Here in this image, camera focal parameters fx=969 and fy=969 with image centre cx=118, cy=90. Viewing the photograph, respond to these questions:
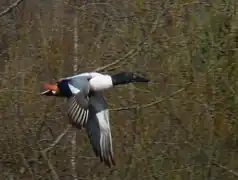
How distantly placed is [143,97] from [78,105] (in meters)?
1.49

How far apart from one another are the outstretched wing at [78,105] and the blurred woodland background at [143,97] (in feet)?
2.71

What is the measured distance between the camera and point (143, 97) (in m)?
7.82

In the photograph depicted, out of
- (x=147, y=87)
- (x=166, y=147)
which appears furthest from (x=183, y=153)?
(x=147, y=87)

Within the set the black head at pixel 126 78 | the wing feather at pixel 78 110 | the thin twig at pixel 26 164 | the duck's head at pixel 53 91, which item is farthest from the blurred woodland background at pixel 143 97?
the wing feather at pixel 78 110

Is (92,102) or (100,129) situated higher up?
(92,102)

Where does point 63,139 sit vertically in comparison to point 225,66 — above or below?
below

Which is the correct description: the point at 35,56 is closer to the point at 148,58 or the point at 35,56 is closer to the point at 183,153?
the point at 148,58

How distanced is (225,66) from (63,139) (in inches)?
56.5

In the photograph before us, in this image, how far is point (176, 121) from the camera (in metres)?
7.63

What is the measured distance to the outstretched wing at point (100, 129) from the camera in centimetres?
674

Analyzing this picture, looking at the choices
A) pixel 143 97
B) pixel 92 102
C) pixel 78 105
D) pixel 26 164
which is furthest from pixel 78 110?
pixel 143 97

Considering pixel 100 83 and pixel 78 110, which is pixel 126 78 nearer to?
pixel 100 83

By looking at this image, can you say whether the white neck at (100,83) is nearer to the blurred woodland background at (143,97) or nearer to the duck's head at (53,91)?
the duck's head at (53,91)

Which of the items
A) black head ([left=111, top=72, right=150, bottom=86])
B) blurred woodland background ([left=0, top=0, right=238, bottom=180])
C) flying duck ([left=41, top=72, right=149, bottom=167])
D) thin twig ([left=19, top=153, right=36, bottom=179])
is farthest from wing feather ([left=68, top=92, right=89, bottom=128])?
thin twig ([left=19, top=153, right=36, bottom=179])
